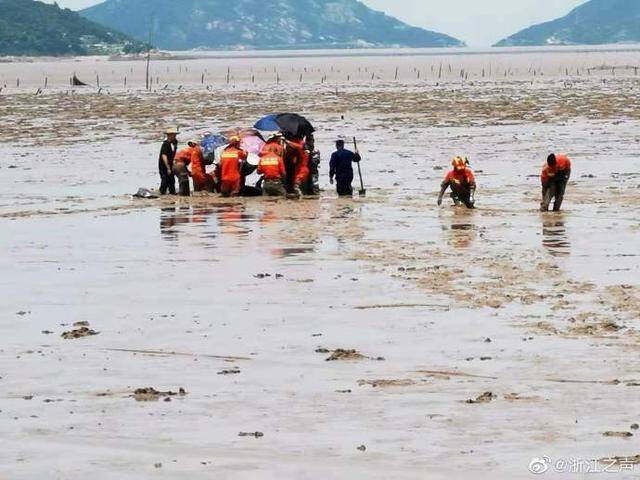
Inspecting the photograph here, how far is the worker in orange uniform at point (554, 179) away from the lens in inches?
857

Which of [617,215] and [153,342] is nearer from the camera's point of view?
[153,342]

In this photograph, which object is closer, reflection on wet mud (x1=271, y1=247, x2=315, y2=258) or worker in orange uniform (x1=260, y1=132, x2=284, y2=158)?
reflection on wet mud (x1=271, y1=247, x2=315, y2=258)

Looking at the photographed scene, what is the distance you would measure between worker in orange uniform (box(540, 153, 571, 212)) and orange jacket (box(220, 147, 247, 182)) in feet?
16.9

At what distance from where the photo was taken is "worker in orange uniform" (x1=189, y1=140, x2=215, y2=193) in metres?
25.1

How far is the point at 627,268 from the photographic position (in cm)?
1675

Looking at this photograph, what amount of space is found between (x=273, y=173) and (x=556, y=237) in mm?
6281

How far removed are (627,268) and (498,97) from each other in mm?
50729

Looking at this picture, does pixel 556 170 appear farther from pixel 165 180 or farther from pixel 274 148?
pixel 165 180

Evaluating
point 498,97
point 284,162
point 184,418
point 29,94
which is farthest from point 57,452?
point 29,94

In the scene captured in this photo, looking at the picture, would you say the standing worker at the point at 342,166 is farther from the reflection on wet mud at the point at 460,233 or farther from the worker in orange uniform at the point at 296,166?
the reflection on wet mud at the point at 460,233

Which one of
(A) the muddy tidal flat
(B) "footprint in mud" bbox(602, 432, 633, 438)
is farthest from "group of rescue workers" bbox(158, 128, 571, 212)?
(B) "footprint in mud" bbox(602, 432, 633, 438)

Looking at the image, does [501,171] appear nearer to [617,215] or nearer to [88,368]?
[617,215]

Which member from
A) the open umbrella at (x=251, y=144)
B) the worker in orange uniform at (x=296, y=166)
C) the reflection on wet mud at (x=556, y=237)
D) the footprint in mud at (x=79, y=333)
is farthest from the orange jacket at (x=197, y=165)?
the footprint in mud at (x=79, y=333)

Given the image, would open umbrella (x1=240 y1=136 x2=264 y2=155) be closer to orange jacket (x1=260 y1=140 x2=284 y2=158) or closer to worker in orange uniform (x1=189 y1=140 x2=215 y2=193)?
worker in orange uniform (x1=189 y1=140 x2=215 y2=193)
